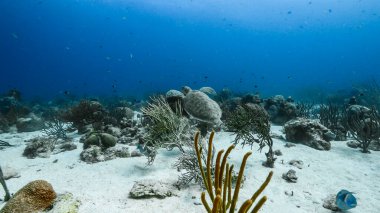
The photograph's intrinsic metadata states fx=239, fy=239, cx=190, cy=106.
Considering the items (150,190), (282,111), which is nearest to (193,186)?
(150,190)

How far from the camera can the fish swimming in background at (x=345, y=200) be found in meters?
3.88

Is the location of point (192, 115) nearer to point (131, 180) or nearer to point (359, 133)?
point (131, 180)

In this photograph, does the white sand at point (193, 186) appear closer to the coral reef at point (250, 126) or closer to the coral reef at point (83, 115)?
the coral reef at point (250, 126)

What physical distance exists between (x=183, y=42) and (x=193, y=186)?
175m

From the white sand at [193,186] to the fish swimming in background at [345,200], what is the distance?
1.17ft

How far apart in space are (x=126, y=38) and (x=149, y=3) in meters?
40.8

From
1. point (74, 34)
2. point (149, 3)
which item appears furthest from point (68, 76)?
point (149, 3)

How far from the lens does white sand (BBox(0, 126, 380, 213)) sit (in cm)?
414

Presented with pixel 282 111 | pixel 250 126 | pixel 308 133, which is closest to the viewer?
pixel 250 126

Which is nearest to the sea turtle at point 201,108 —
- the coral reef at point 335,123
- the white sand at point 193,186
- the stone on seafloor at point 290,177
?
the white sand at point 193,186

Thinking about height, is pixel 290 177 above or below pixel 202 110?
below

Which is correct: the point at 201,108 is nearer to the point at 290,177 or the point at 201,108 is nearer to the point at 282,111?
the point at 290,177

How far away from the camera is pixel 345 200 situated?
3902mm

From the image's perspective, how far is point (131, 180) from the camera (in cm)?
499
